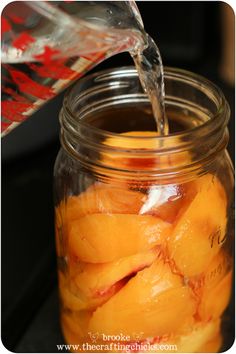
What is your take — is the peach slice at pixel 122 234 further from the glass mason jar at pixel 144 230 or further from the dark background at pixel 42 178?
the dark background at pixel 42 178

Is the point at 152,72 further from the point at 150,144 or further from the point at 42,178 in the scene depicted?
the point at 42,178

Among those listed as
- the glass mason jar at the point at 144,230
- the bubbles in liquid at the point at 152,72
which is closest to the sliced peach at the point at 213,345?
the glass mason jar at the point at 144,230

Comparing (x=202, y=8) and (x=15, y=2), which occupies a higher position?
(x=15, y=2)

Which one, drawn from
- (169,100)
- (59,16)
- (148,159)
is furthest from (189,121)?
(59,16)

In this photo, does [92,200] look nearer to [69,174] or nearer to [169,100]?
[69,174]

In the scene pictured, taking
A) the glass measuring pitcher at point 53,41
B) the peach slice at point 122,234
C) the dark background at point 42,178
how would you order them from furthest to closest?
the dark background at point 42,178, the peach slice at point 122,234, the glass measuring pitcher at point 53,41

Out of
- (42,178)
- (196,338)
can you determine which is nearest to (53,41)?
(196,338)

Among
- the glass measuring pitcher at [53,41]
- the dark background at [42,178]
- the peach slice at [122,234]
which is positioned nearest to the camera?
the glass measuring pitcher at [53,41]
